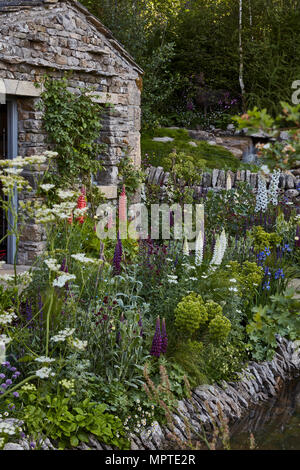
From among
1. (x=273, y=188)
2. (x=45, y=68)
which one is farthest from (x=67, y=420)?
(x=273, y=188)

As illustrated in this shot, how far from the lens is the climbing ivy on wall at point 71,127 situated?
26.5ft

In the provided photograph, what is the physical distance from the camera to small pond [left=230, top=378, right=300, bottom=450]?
187 inches

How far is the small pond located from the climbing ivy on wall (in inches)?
167

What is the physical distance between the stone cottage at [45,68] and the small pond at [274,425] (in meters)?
3.84

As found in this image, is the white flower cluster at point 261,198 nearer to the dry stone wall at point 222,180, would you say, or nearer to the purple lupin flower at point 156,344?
the dry stone wall at point 222,180

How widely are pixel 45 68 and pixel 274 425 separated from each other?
A: 5507mm

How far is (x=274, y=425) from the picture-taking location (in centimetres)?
515

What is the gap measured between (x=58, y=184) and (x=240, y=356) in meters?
3.67

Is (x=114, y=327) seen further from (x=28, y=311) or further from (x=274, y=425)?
(x=274, y=425)

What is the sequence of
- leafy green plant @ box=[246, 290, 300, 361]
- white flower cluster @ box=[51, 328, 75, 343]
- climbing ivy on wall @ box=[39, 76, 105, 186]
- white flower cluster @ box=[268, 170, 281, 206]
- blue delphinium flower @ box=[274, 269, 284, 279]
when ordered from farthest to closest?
1. white flower cluster @ box=[268, 170, 281, 206]
2. climbing ivy on wall @ box=[39, 76, 105, 186]
3. blue delphinium flower @ box=[274, 269, 284, 279]
4. white flower cluster @ box=[51, 328, 75, 343]
5. leafy green plant @ box=[246, 290, 300, 361]

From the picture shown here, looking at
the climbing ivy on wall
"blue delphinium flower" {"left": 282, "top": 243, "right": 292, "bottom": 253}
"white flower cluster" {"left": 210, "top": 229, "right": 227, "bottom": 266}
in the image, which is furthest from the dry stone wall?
"white flower cluster" {"left": 210, "top": 229, "right": 227, "bottom": 266}

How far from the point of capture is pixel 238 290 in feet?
19.5

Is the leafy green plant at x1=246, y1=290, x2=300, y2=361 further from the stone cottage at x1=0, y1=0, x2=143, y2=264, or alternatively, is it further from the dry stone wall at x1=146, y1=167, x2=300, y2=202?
the dry stone wall at x1=146, y1=167, x2=300, y2=202
